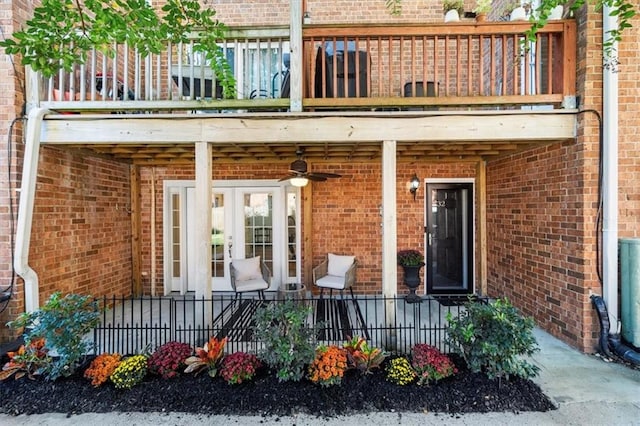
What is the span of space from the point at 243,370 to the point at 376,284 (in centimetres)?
338

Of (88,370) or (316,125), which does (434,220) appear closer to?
(316,125)

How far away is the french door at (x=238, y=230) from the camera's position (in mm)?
5797

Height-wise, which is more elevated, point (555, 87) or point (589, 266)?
point (555, 87)

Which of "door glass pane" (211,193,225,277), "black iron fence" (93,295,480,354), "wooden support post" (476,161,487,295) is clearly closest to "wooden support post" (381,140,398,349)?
"black iron fence" (93,295,480,354)

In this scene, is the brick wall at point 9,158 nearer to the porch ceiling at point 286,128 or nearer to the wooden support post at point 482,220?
the porch ceiling at point 286,128

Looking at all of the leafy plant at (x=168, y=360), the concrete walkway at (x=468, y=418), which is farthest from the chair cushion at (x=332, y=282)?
the concrete walkway at (x=468, y=418)

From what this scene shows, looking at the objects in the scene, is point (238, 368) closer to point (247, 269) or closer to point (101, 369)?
point (101, 369)

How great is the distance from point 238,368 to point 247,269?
7.77 feet

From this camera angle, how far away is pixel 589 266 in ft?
11.0

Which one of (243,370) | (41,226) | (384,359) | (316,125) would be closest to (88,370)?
(243,370)

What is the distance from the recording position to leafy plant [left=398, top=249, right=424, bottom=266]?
5.20 meters

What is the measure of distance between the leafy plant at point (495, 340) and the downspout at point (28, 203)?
445 centimetres

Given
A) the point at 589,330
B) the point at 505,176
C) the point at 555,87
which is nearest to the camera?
the point at 589,330

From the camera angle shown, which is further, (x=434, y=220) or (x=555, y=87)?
(x=434, y=220)
